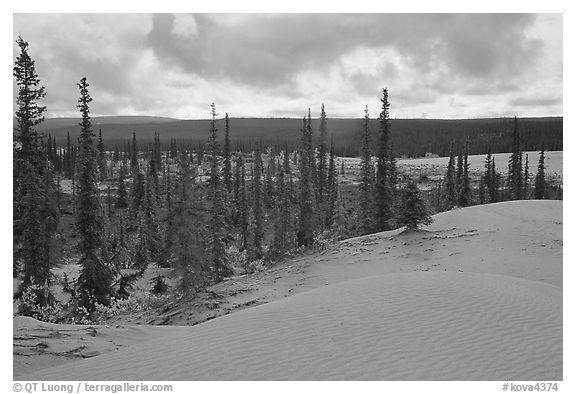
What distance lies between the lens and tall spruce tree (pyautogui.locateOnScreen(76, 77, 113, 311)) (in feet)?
66.9

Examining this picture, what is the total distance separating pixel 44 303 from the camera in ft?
64.2

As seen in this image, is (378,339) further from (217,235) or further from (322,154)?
(322,154)

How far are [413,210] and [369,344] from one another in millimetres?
18169

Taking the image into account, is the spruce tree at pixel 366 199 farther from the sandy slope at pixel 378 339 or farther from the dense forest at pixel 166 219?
the sandy slope at pixel 378 339

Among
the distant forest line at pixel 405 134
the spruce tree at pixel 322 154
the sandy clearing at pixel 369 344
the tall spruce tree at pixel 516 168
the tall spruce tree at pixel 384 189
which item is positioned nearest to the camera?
the sandy clearing at pixel 369 344

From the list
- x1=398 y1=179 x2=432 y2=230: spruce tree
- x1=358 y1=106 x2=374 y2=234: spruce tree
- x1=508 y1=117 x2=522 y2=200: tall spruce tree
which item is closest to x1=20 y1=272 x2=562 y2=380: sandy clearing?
x1=398 y1=179 x2=432 y2=230: spruce tree

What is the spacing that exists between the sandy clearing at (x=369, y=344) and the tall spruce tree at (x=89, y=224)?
47.9ft

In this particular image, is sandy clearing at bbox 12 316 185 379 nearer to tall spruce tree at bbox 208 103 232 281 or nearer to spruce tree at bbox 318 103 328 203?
tall spruce tree at bbox 208 103 232 281

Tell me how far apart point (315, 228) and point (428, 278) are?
2256cm

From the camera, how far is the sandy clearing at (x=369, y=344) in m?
6.31

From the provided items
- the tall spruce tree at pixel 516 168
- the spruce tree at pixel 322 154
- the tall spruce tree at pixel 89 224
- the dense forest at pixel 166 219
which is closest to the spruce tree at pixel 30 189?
the dense forest at pixel 166 219

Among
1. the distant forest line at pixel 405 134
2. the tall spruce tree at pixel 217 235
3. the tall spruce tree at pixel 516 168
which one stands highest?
the distant forest line at pixel 405 134

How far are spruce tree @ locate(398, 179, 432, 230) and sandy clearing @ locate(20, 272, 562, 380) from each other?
13522 millimetres

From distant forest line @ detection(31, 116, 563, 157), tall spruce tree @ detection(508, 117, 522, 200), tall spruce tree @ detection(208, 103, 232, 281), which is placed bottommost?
tall spruce tree @ detection(208, 103, 232, 281)
